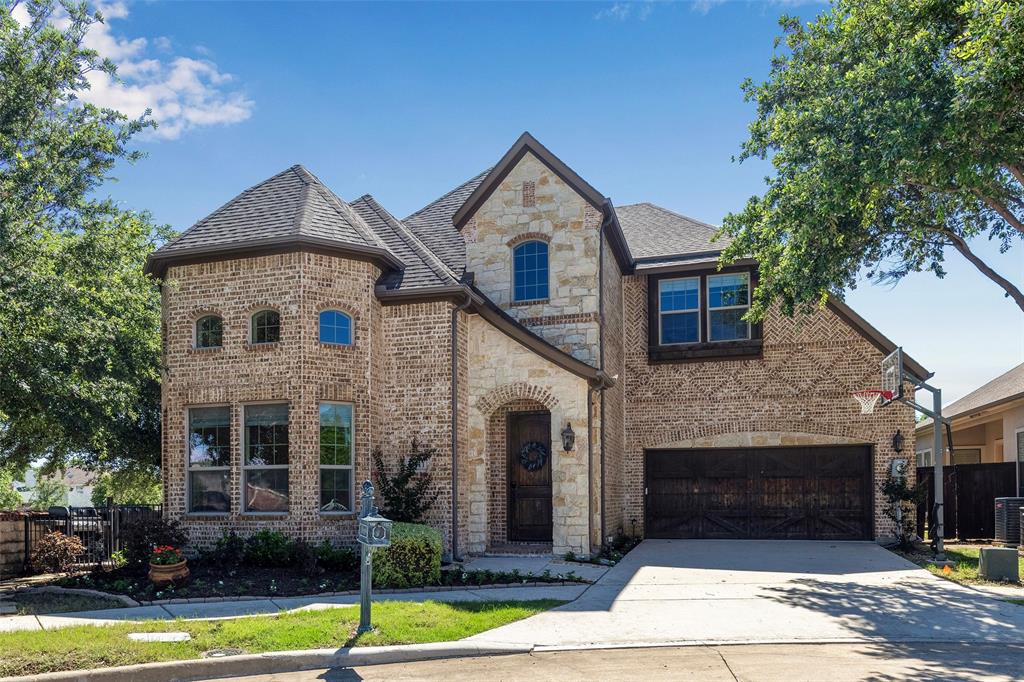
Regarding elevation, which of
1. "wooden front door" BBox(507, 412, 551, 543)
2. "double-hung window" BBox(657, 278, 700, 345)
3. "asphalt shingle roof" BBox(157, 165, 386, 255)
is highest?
"asphalt shingle roof" BBox(157, 165, 386, 255)

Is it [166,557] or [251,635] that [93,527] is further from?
[251,635]

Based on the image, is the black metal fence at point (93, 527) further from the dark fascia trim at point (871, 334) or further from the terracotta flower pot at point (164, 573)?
the dark fascia trim at point (871, 334)

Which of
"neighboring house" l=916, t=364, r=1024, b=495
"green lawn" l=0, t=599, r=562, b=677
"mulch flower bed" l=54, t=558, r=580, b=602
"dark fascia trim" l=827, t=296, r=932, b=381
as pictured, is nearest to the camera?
"green lawn" l=0, t=599, r=562, b=677

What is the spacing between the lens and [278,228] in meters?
15.3

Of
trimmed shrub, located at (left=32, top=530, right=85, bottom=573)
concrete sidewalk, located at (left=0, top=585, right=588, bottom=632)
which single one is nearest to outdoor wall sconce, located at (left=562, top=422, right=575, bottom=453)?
concrete sidewalk, located at (left=0, top=585, right=588, bottom=632)

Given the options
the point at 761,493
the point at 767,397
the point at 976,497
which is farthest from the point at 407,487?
the point at 976,497

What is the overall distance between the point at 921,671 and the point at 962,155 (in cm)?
738

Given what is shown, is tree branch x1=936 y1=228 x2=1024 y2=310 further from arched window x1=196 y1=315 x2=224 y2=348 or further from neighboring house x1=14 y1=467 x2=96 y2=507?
neighboring house x1=14 y1=467 x2=96 y2=507

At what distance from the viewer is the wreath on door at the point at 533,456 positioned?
17031mm

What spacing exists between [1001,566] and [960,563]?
7.08ft

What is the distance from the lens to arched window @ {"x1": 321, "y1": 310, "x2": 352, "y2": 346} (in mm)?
15297

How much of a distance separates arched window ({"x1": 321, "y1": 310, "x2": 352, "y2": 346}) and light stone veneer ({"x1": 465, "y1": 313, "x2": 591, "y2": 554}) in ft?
8.14

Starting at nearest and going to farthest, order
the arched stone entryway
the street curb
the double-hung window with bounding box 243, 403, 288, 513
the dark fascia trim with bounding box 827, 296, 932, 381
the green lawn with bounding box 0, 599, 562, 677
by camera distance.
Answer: the street curb
the green lawn with bounding box 0, 599, 562, 677
the double-hung window with bounding box 243, 403, 288, 513
the arched stone entryway
the dark fascia trim with bounding box 827, 296, 932, 381

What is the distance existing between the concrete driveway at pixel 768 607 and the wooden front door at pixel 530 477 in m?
1.98
